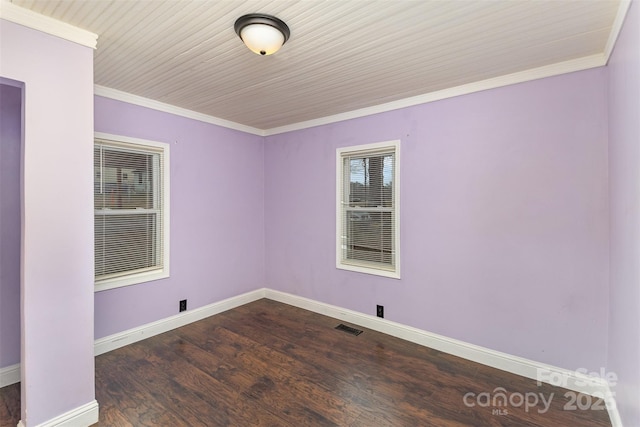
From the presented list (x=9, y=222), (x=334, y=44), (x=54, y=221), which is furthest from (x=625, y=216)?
(x=9, y=222)

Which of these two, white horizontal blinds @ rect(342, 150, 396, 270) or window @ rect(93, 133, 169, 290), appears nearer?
window @ rect(93, 133, 169, 290)

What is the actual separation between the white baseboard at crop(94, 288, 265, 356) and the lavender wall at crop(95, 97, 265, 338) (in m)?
0.06

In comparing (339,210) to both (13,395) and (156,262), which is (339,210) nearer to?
(156,262)

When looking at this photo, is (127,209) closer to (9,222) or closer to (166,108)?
(9,222)

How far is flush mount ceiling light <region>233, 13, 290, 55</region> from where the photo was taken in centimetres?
167

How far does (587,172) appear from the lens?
2172 mm

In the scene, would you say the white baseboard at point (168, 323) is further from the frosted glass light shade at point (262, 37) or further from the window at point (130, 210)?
the frosted glass light shade at point (262, 37)

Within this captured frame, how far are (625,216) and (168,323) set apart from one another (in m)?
3.99

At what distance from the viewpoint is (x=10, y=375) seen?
230 centimetres

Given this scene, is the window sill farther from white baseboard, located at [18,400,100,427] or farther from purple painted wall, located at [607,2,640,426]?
purple painted wall, located at [607,2,640,426]

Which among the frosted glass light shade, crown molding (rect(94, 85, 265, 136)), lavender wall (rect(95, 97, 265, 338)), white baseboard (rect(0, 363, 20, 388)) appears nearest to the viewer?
the frosted glass light shade

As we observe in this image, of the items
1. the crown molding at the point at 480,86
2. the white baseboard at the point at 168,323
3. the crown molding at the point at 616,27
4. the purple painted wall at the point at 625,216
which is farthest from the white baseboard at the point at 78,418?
the crown molding at the point at 616,27

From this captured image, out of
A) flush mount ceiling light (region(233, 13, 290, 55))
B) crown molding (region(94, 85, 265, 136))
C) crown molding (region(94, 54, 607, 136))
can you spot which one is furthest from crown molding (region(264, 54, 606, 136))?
flush mount ceiling light (region(233, 13, 290, 55))

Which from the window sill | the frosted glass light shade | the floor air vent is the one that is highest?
the frosted glass light shade
